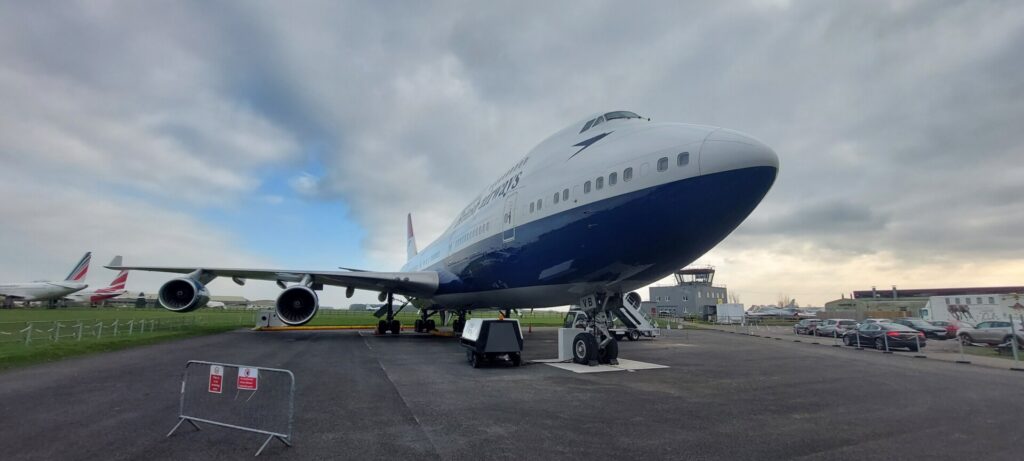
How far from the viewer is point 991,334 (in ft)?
72.5

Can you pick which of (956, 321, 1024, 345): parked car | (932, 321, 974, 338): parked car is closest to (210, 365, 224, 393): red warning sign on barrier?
(956, 321, 1024, 345): parked car

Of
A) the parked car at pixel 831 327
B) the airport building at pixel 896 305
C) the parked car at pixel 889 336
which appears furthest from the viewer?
the airport building at pixel 896 305

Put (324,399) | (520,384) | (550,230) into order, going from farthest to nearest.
Answer: (550,230)
(520,384)
(324,399)

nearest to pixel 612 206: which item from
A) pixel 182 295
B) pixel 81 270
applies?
pixel 182 295

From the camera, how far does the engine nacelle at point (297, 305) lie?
16.2 m

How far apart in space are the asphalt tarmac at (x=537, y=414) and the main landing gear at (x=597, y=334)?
1240 mm

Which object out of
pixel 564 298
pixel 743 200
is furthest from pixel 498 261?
pixel 743 200

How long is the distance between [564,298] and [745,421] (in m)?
6.47

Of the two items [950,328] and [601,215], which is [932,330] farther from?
[601,215]

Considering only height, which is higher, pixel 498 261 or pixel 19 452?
pixel 498 261

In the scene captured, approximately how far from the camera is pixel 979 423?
21.1 feet

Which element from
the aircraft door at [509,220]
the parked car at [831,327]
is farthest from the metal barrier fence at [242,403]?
the parked car at [831,327]

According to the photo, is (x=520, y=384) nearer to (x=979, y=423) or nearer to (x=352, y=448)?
(x=352, y=448)

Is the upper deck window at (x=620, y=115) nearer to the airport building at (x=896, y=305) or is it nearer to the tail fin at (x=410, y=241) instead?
the tail fin at (x=410, y=241)
